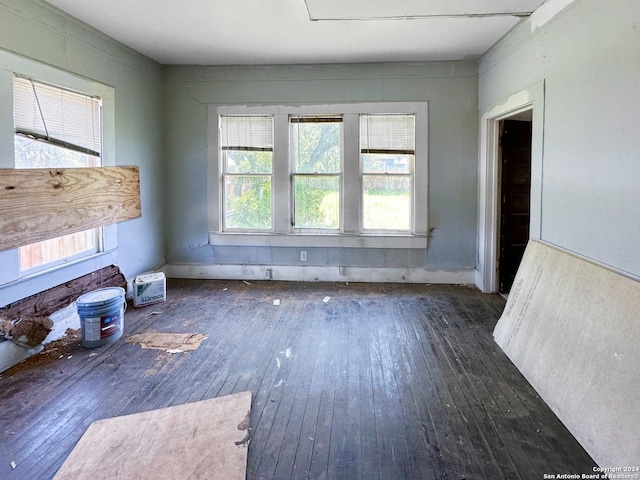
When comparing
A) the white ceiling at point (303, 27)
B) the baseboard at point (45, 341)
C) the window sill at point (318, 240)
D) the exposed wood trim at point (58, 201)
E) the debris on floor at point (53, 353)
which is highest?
the white ceiling at point (303, 27)

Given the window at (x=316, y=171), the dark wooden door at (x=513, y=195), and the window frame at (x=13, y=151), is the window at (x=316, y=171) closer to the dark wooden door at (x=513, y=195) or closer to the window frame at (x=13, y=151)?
the dark wooden door at (x=513, y=195)

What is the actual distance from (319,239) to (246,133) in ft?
5.65

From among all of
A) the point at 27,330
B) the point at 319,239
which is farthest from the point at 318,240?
the point at 27,330

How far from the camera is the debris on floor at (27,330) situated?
2947 mm

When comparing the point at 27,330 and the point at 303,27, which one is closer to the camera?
the point at 27,330

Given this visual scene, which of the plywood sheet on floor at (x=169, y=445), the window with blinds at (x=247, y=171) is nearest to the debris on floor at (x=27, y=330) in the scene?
the plywood sheet on floor at (x=169, y=445)

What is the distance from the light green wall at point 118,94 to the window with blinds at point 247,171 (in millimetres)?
872

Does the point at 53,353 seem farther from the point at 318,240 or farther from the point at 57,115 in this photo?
the point at 318,240

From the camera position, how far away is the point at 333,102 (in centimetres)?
513

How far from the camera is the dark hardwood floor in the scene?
1.99m

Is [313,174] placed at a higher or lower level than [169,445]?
higher

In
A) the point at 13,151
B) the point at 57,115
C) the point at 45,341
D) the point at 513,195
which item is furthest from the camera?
the point at 513,195

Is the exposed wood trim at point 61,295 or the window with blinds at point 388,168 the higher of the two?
the window with blinds at point 388,168

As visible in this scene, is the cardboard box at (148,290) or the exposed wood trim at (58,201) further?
the cardboard box at (148,290)
